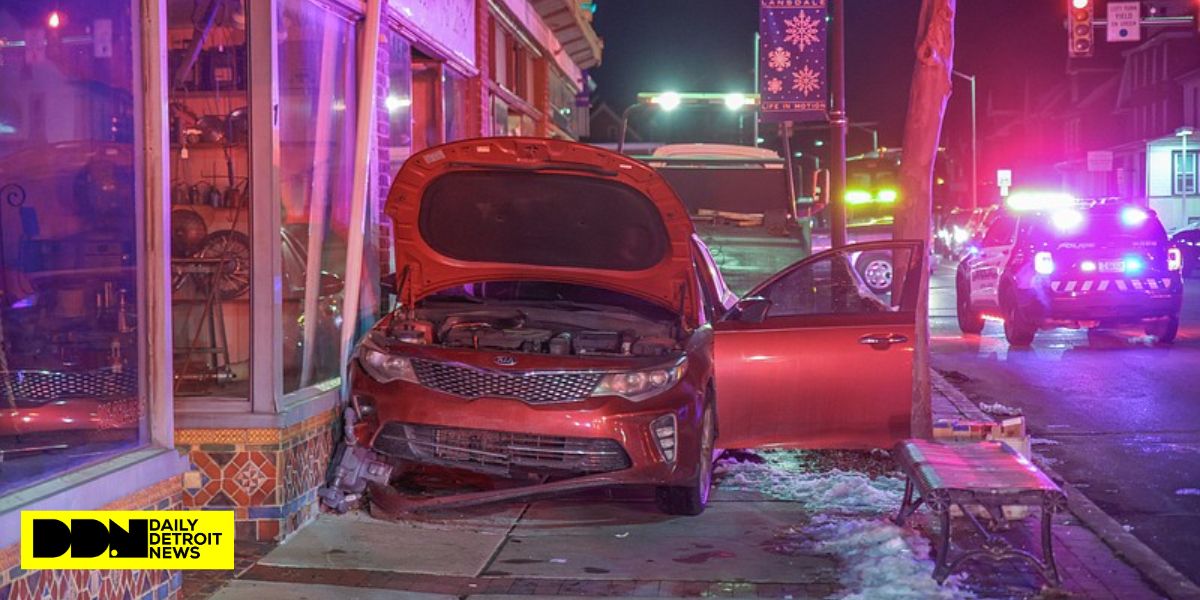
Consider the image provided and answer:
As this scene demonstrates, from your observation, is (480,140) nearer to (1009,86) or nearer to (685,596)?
(685,596)

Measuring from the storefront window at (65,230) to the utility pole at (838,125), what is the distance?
10.2 meters

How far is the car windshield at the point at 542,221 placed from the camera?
752cm

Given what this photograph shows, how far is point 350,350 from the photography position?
812cm

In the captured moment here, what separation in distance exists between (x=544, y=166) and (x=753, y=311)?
1.70 m

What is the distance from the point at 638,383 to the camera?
703cm

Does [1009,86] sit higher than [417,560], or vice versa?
[1009,86]

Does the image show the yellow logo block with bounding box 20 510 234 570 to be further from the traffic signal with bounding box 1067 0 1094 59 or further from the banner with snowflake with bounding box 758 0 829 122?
the traffic signal with bounding box 1067 0 1094 59

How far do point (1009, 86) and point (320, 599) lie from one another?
7463 centimetres

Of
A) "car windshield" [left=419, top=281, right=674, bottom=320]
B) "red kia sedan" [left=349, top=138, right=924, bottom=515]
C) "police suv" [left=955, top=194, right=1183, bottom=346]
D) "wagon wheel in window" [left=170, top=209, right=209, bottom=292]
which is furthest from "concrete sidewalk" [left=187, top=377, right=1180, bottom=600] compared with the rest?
"police suv" [left=955, top=194, right=1183, bottom=346]

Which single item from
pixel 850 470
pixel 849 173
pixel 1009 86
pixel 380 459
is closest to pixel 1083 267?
pixel 850 470

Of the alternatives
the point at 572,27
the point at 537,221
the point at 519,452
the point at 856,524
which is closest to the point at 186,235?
the point at 537,221

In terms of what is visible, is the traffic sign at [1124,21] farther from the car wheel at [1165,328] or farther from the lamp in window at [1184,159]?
the lamp in window at [1184,159]

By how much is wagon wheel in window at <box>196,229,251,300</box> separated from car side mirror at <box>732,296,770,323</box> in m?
2.98

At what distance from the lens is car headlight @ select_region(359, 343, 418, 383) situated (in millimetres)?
7137
